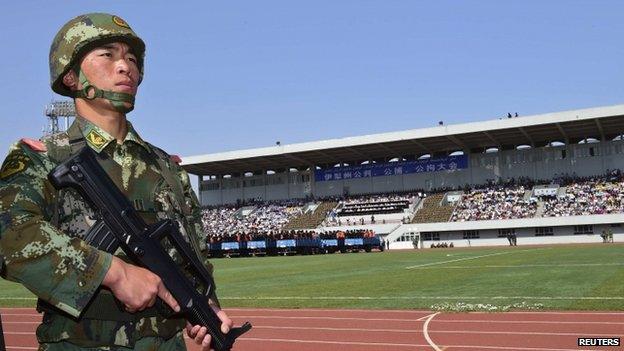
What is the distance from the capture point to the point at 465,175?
198ft

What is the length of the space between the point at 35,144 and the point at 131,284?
1.99ft

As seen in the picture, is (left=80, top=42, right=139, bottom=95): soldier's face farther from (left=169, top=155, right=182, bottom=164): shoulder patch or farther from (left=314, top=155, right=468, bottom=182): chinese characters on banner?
(left=314, top=155, right=468, bottom=182): chinese characters on banner

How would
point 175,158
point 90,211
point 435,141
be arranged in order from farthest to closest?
point 435,141, point 175,158, point 90,211

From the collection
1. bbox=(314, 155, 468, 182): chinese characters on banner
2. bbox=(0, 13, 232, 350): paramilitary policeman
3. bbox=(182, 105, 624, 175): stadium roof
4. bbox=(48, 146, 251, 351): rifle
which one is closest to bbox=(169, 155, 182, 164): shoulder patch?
bbox=(0, 13, 232, 350): paramilitary policeman

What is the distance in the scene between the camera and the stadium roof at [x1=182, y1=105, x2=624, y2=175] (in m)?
51.8

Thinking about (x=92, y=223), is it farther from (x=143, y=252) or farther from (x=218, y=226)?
(x=218, y=226)

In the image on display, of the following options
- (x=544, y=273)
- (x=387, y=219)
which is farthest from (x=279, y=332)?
(x=387, y=219)

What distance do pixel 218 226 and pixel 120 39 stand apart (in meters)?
64.7

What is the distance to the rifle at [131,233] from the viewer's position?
212 cm

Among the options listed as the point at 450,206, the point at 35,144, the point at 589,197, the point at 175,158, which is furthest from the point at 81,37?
the point at 450,206

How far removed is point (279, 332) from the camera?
10234 mm

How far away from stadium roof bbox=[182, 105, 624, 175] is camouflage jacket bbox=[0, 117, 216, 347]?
5185 centimetres

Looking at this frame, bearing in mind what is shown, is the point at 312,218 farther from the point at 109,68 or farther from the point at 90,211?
the point at 90,211

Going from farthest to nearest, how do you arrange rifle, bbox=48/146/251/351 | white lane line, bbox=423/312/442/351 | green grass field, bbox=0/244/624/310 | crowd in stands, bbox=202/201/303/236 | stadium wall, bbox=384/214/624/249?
crowd in stands, bbox=202/201/303/236, stadium wall, bbox=384/214/624/249, green grass field, bbox=0/244/624/310, white lane line, bbox=423/312/442/351, rifle, bbox=48/146/251/351
